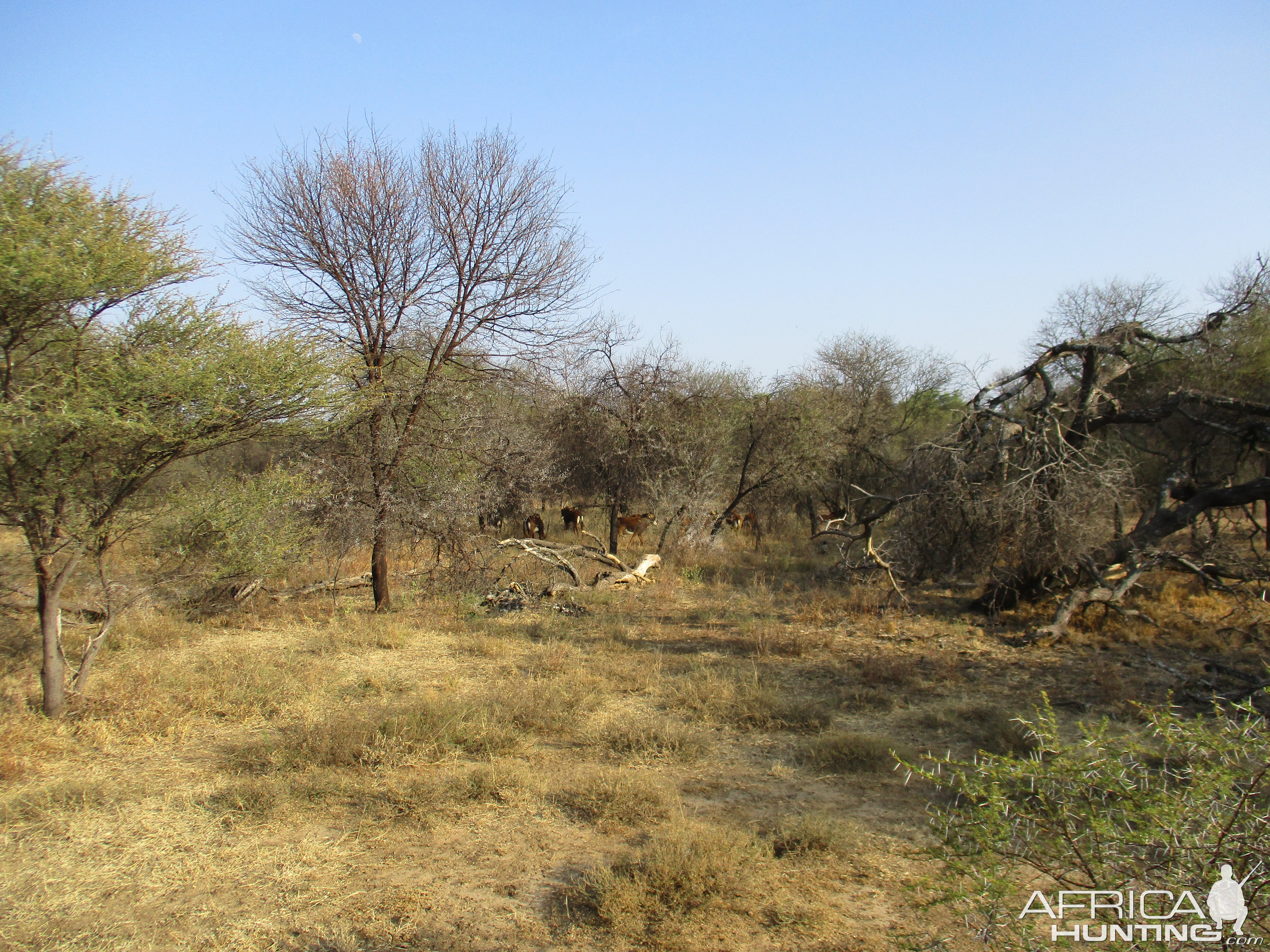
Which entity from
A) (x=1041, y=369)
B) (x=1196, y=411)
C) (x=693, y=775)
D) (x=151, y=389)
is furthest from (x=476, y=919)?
(x=1196, y=411)

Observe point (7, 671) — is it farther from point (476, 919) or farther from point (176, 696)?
point (476, 919)

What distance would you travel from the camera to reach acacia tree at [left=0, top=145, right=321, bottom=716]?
5141 millimetres

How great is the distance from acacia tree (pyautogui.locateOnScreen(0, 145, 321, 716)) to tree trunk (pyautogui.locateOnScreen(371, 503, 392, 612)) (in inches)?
142

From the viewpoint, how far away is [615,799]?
484 centimetres

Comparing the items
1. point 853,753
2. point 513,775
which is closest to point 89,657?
point 513,775

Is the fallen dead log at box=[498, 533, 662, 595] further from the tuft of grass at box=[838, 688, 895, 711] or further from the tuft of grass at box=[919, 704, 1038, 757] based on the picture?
the tuft of grass at box=[919, 704, 1038, 757]

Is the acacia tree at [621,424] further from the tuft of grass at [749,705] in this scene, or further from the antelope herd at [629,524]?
the tuft of grass at [749,705]

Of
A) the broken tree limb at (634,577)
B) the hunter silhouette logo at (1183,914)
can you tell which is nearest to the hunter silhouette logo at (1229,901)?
the hunter silhouette logo at (1183,914)

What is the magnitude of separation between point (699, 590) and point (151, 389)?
9.27 m

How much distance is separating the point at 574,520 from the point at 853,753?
Result: 559 inches

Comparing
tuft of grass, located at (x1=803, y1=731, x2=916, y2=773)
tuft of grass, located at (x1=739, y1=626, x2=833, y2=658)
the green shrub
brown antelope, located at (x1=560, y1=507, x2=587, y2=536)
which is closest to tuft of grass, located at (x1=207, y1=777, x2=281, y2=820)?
tuft of grass, located at (x1=803, y1=731, x2=916, y2=773)

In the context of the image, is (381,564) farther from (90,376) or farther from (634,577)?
(90,376)

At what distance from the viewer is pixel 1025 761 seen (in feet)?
8.27

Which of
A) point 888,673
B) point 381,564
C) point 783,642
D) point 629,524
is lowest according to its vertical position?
point 888,673
